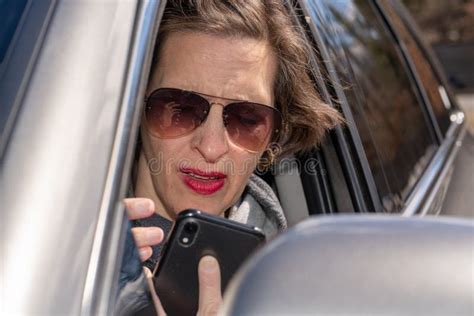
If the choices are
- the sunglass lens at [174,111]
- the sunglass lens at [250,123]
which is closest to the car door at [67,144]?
the sunglass lens at [174,111]

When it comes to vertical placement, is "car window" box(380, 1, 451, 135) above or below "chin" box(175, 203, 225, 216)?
above

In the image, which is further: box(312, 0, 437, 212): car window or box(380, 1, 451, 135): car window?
box(380, 1, 451, 135): car window

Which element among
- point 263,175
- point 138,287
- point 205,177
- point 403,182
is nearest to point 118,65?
point 138,287

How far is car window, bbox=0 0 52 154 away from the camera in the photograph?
4.75ft

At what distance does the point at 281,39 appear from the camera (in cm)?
242

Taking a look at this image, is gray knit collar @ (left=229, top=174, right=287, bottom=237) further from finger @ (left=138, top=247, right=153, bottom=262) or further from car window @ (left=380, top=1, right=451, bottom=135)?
car window @ (left=380, top=1, right=451, bottom=135)

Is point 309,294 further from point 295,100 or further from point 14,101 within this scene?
point 295,100

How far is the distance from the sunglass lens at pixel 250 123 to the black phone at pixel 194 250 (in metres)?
0.51

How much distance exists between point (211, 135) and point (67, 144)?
74 cm

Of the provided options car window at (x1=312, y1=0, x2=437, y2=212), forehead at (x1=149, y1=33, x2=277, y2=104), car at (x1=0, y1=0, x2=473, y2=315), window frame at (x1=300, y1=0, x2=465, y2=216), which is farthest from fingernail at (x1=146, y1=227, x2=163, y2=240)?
car window at (x1=312, y1=0, x2=437, y2=212)

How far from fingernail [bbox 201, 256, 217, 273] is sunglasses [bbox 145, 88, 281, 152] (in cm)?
49

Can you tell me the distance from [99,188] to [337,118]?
1.22 metres

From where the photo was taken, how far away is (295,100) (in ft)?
8.28

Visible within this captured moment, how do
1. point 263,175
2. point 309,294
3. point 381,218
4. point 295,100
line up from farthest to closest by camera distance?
point 263,175 < point 295,100 < point 381,218 < point 309,294
